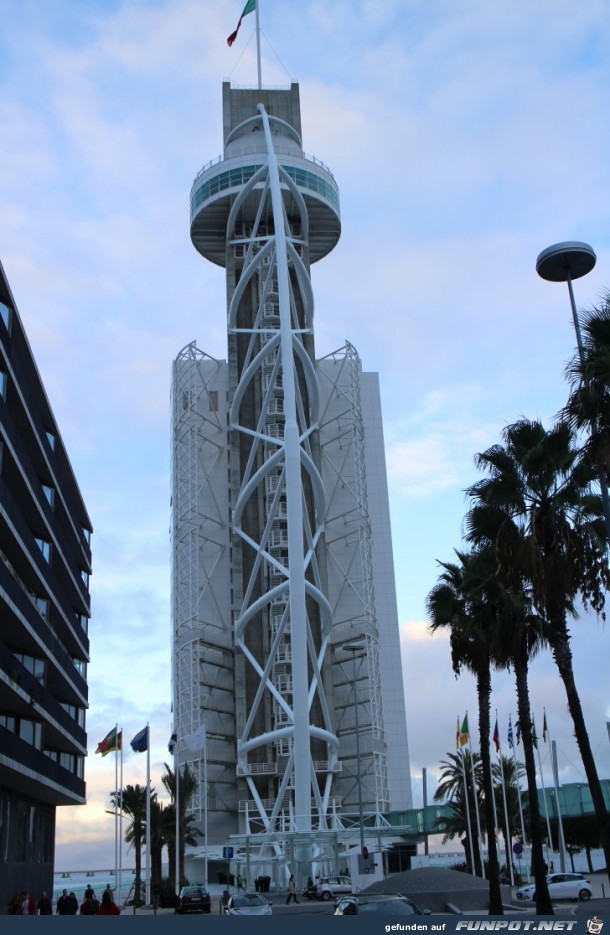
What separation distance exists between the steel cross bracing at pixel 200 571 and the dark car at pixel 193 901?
96.9ft

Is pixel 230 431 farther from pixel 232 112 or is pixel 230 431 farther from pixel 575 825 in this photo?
pixel 575 825

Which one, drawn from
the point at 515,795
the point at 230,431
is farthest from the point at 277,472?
the point at 515,795

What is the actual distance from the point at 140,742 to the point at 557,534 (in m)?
34.2

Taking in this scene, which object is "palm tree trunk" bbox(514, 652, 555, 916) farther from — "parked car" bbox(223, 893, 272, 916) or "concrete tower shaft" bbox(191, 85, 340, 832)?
"concrete tower shaft" bbox(191, 85, 340, 832)

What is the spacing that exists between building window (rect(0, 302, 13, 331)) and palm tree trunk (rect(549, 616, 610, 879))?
981 inches

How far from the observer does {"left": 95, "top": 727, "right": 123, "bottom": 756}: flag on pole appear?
171 ft

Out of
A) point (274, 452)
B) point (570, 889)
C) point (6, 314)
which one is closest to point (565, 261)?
point (6, 314)

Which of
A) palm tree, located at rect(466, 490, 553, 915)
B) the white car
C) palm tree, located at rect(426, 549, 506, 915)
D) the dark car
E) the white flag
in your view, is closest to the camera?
palm tree, located at rect(466, 490, 553, 915)

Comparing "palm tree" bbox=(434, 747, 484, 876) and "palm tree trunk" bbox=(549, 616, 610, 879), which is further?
"palm tree" bbox=(434, 747, 484, 876)

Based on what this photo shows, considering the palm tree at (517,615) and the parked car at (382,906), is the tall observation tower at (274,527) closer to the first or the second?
the palm tree at (517,615)

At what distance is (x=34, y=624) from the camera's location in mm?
44531

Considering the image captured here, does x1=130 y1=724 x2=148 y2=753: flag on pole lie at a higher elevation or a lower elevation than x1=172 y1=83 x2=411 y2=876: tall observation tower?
lower

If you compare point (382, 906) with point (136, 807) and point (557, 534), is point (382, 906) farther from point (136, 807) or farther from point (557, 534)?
point (136, 807)

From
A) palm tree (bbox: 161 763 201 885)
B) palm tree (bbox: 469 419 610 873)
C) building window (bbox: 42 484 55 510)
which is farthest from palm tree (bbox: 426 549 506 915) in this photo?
palm tree (bbox: 161 763 201 885)
